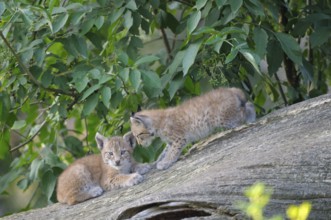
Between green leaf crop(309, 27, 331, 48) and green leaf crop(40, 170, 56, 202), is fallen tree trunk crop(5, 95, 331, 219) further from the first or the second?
green leaf crop(40, 170, 56, 202)

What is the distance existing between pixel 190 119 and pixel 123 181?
98 centimetres

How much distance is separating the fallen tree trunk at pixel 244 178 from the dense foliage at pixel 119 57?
67cm

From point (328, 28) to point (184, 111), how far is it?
5.79ft

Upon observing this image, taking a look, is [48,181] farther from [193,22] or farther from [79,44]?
[193,22]

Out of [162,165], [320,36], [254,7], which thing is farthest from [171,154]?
[320,36]

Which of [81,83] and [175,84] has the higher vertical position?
[81,83]

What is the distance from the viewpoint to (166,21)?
948cm

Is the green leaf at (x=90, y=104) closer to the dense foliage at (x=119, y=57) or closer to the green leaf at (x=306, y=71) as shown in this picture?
the dense foliage at (x=119, y=57)

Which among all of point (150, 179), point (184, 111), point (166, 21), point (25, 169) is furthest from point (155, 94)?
point (25, 169)

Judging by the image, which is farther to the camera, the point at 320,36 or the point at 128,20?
the point at 320,36

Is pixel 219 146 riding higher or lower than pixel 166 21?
lower

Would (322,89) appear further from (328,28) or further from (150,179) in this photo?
(150,179)

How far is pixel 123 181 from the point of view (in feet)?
25.2

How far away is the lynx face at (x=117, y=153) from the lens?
8.20 m
